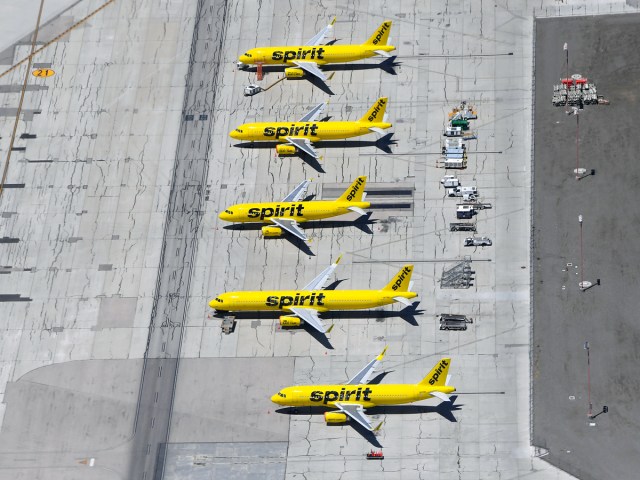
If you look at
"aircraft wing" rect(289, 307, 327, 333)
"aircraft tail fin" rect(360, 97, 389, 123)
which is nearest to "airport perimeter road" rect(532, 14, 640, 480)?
"aircraft tail fin" rect(360, 97, 389, 123)

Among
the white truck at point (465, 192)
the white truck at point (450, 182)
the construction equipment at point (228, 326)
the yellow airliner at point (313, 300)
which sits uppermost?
the white truck at point (450, 182)

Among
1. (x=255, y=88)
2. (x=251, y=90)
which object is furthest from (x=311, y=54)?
(x=251, y=90)

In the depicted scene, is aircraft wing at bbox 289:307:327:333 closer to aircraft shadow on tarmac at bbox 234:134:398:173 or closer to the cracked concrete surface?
the cracked concrete surface

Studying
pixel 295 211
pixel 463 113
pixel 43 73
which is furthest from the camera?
pixel 43 73

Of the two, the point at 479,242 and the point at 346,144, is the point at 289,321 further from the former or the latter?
the point at 346,144

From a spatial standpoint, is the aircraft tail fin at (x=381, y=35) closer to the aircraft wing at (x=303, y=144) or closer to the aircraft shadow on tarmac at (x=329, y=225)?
the aircraft wing at (x=303, y=144)

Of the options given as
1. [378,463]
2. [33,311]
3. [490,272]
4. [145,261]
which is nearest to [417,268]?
[490,272]

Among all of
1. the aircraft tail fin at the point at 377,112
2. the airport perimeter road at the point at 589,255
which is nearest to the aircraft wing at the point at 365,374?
the airport perimeter road at the point at 589,255
